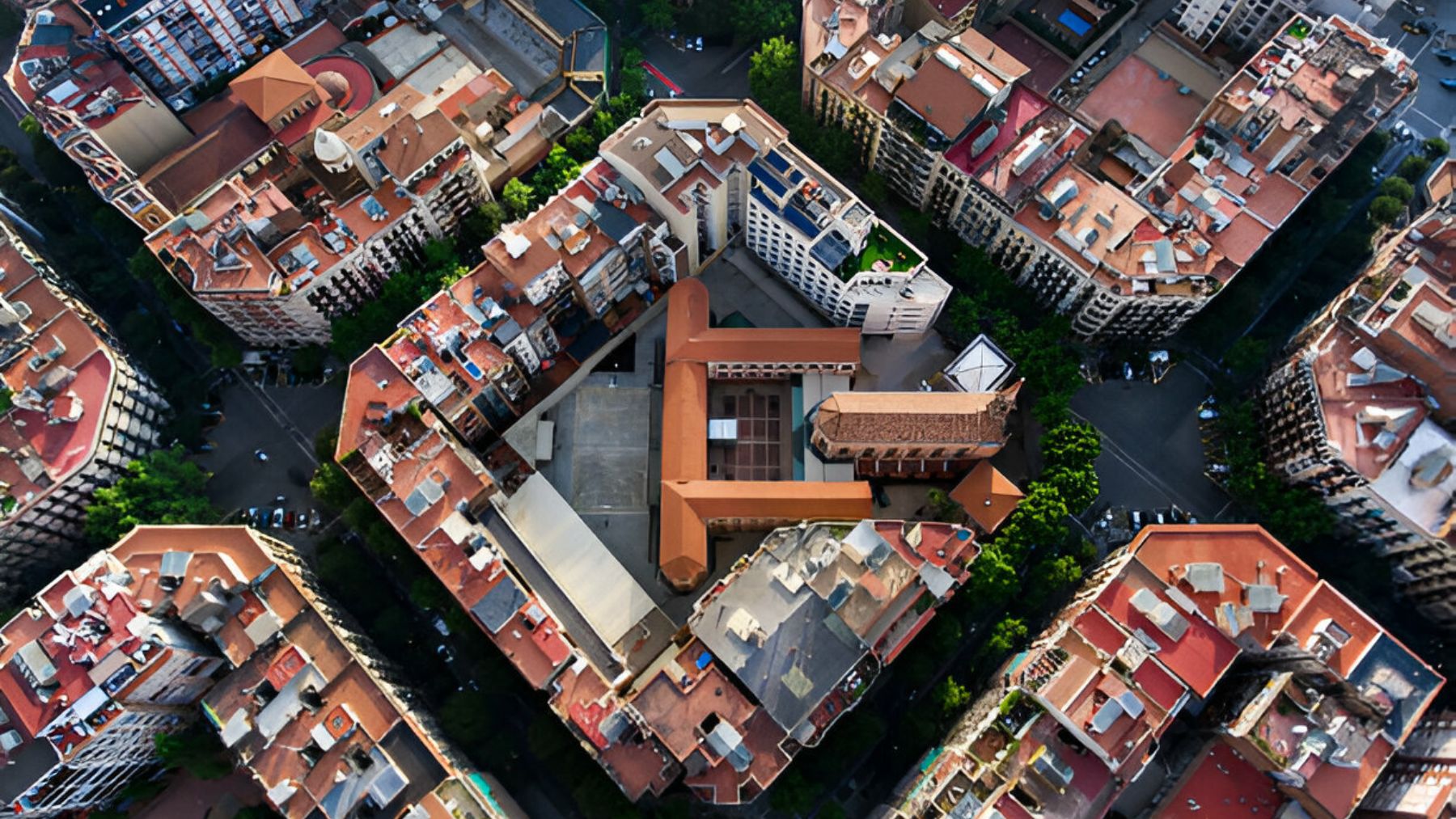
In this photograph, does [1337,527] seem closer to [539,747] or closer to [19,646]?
[539,747]

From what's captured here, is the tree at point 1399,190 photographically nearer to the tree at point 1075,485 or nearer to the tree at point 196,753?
the tree at point 1075,485

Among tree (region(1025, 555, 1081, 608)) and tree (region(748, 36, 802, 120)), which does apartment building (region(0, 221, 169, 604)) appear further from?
tree (region(1025, 555, 1081, 608))

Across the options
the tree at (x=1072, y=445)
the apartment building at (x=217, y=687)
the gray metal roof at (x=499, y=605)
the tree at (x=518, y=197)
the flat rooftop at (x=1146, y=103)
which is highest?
the flat rooftop at (x=1146, y=103)

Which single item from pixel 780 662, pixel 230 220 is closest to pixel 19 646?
pixel 230 220

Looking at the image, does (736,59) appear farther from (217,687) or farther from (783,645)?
(217,687)

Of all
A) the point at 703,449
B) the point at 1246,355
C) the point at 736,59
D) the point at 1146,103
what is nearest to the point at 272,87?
the point at 736,59

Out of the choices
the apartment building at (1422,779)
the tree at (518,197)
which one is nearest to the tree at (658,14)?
the tree at (518,197)
